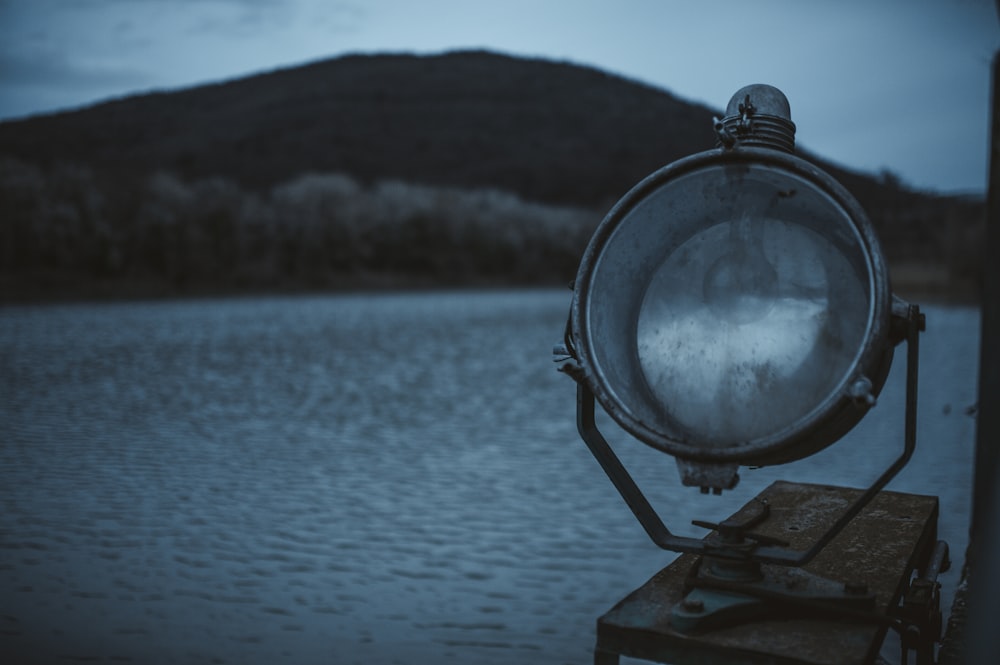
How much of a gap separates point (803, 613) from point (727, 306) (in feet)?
1.80

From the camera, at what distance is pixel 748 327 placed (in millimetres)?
1688

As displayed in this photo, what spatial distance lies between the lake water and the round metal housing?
217 centimetres

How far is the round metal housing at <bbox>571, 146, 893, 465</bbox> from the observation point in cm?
159

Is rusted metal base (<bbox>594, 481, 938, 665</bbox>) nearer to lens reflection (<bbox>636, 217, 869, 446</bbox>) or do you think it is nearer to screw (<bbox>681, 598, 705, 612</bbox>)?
screw (<bbox>681, 598, 705, 612</bbox>)

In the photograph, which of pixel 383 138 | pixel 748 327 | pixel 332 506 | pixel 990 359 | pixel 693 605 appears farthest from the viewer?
pixel 383 138

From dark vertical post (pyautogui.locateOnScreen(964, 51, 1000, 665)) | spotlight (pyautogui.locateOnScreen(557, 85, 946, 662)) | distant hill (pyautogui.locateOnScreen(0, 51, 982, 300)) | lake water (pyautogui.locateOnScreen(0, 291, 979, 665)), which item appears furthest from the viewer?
distant hill (pyautogui.locateOnScreen(0, 51, 982, 300))

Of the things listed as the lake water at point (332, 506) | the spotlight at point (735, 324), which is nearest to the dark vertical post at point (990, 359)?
the lake water at point (332, 506)

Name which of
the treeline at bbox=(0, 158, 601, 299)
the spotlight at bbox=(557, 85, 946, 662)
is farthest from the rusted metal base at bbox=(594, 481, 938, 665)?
the treeline at bbox=(0, 158, 601, 299)

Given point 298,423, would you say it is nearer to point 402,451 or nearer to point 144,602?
point 402,451

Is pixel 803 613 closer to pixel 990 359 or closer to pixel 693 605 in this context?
pixel 693 605

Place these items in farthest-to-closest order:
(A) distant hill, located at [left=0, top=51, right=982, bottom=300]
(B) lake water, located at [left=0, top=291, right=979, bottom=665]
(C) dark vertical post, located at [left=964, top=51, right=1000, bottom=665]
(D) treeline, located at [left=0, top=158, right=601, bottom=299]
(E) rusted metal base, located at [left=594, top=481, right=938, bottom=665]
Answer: (A) distant hill, located at [left=0, top=51, right=982, bottom=300], (D) treeline, located at [left=0, top=158, right=601, bottom=299], (B) lake water, located at [left=0, top=291, right=979, bottom=665], (C) dark vertical post, located at [left=964, top=51, right=1000, bottom=665], (E) rusted metal base, located at [left=594, top=481, right=938, bottom=665]

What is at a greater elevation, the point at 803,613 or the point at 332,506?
the point at 803,613

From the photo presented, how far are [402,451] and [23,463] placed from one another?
2.70 m

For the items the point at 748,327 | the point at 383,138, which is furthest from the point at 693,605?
the point at 383,138
